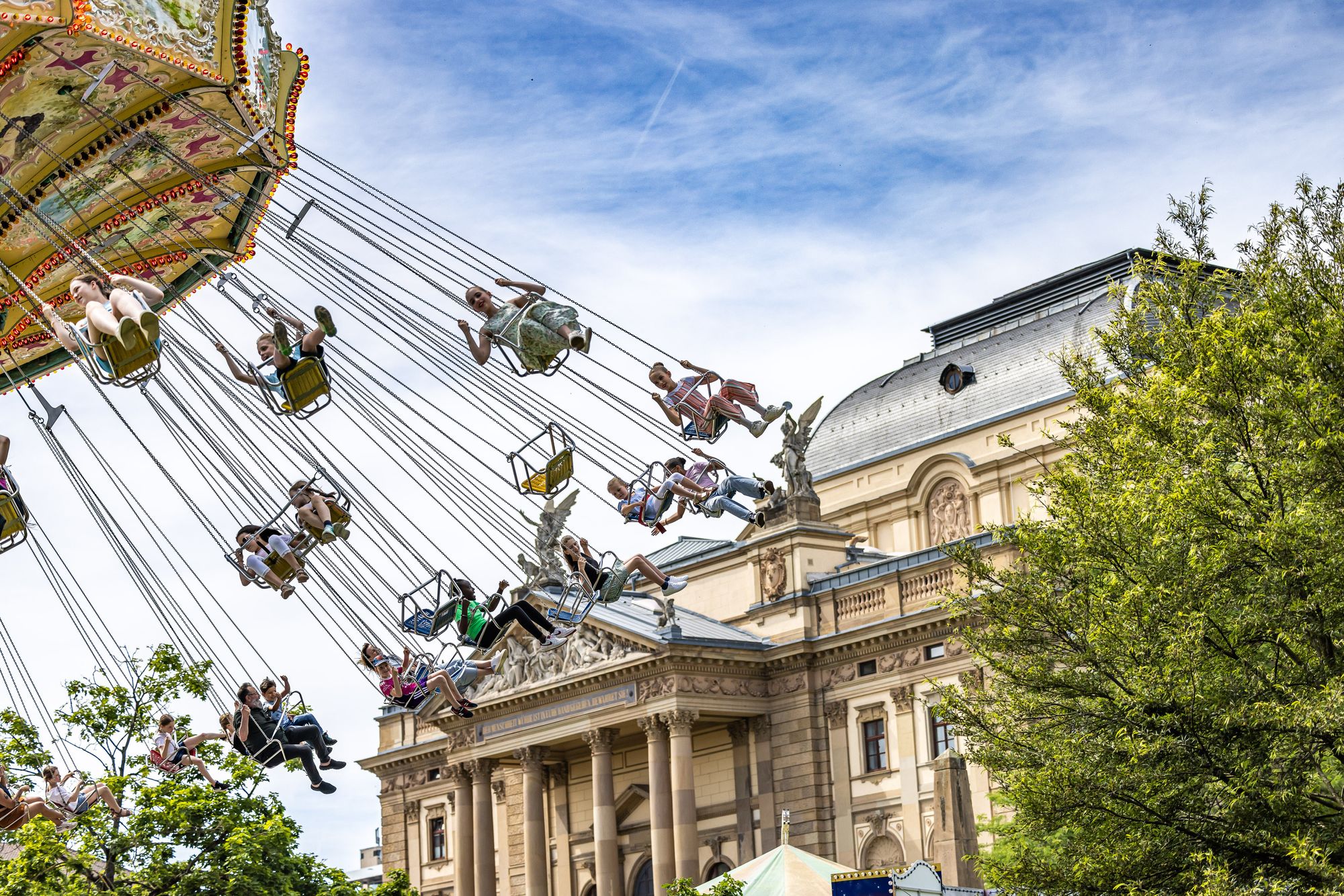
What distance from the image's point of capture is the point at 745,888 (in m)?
36.2

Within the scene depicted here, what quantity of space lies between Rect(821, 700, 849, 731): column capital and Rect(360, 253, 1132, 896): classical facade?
0.22 ft

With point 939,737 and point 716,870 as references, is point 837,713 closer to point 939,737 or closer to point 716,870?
point 939,737

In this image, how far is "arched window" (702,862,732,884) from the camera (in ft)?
192

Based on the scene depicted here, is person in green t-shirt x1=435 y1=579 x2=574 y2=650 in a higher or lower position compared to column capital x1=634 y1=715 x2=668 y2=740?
lower

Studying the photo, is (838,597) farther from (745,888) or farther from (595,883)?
(745,888)

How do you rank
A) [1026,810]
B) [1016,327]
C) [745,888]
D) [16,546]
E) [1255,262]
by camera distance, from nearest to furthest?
[16,546] → [1026,810] → [1255,262] → [745,888] → [1016,327]

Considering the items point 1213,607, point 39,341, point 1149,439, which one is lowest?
point 1213,607

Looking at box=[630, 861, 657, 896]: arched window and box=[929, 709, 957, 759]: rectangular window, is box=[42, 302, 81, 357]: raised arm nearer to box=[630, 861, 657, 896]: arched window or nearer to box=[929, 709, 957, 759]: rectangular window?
box=[929, 709, 957, 759]: rectangular window

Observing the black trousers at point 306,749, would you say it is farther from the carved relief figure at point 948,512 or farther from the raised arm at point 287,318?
the carved relief figure at point 948,512

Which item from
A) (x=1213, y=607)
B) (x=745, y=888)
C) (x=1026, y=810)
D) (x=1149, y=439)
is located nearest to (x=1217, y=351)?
(x=1149, y=439)

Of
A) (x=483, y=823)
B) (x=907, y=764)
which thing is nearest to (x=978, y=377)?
(x=907, y=764)

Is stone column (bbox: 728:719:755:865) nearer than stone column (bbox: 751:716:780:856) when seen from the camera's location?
No

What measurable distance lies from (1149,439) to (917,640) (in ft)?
91.6

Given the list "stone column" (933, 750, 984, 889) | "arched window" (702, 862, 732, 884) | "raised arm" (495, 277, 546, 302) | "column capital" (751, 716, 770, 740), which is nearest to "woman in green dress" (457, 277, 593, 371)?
"raised arm" (495, 277, 546, 302)
